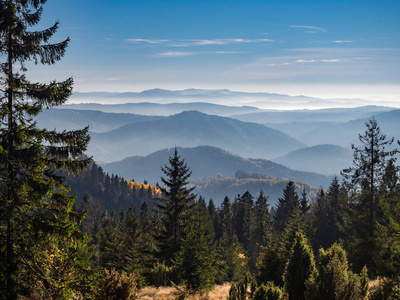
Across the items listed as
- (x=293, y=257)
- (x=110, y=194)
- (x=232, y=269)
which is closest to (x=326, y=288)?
(x=293, y=257)

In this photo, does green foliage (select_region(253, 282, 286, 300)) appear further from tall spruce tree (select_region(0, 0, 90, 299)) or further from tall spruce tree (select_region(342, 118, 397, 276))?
tall spruce tree (select_region(342, 118, 397, 276))

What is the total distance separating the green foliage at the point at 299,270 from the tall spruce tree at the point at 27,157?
769 cm

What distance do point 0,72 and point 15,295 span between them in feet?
22.5

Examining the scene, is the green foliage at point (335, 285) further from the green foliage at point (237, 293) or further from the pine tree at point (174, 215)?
the pine tree at point (174, 215)

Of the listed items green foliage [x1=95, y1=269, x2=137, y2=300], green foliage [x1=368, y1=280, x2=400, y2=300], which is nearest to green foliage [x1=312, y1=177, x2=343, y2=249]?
green foliage [x1=368, y1=280, x2=400, y2=300]

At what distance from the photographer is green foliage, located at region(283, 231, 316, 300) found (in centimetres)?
1236

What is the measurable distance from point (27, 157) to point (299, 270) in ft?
32.5

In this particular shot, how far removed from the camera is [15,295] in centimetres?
1050

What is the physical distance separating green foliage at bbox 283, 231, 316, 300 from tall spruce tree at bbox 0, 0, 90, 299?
7694mm

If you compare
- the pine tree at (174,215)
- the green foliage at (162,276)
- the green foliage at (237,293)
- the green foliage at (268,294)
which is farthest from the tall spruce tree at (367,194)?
the green foliage at (268,294)

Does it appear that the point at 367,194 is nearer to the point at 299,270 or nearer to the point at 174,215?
the point at 174,215

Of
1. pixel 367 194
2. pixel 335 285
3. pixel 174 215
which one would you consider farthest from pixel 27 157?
pixel 367 194

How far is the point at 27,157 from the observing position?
34.9ft

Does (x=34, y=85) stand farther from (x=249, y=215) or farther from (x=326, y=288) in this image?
(x=249, y=215)
